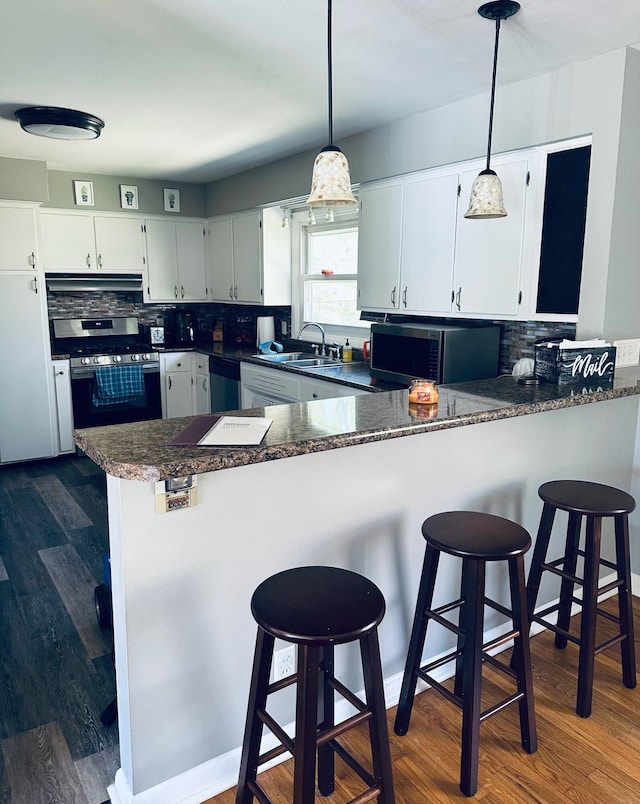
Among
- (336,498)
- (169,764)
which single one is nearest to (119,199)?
(336,498)

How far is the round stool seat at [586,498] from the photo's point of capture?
197 cm

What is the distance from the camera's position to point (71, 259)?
4.95m

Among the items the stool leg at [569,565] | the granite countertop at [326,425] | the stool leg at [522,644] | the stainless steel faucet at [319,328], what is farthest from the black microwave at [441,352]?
the stool leg at [522,644]

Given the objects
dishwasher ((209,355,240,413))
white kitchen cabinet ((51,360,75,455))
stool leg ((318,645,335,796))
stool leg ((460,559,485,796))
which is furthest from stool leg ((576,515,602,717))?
white kitchen cabinet ((51,360,75,455))

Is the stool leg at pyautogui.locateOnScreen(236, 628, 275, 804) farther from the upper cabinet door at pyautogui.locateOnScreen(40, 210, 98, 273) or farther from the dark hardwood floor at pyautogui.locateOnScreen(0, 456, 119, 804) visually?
the upper cabinet door at pyautogui.locateOnScreen(40, 210, 98, 273)

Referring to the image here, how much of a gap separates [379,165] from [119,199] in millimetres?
2683

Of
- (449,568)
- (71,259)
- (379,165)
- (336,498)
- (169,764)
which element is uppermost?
(379,165)

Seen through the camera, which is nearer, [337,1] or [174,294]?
[337,1]

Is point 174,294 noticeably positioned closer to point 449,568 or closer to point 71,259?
point 71,259

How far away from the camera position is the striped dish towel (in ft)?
15.7

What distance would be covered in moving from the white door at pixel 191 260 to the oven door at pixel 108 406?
879mm

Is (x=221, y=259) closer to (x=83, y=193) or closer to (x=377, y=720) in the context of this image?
(x=83, y=193)

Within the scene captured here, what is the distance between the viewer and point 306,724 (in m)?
1.25

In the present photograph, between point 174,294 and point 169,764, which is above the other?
point 174,294
